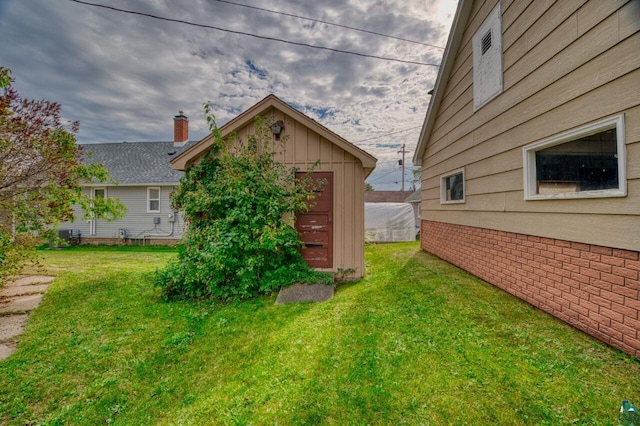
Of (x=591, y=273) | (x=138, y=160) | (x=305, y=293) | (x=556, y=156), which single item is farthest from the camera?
(x=138, y=160)

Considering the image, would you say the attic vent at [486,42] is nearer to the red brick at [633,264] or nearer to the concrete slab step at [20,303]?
the red brick at [633,264]

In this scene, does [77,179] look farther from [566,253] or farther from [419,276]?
[566,253]

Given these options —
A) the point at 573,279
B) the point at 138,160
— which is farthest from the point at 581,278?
the point at 138,160

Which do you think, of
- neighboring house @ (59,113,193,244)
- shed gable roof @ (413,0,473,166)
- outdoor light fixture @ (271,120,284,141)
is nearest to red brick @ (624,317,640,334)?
outdoor light fixture @ (271,120,284,141)

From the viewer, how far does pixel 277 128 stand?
5.97 meters

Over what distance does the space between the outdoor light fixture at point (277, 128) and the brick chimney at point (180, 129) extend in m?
11.9

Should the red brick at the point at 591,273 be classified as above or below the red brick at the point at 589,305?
above

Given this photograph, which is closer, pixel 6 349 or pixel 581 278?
pixel 581 278

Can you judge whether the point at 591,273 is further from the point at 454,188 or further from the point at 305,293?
the point at 454,188

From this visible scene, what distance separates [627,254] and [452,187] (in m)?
4.61

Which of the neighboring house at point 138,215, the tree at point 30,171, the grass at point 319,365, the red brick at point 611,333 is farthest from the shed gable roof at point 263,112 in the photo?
the neighboring house at point 138,215

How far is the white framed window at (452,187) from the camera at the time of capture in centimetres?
630

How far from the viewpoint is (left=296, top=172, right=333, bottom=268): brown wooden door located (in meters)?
5.96

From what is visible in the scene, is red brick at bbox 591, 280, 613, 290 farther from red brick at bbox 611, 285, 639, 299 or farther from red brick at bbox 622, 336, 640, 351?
red brick at bbox 622, 336, 640, 351
